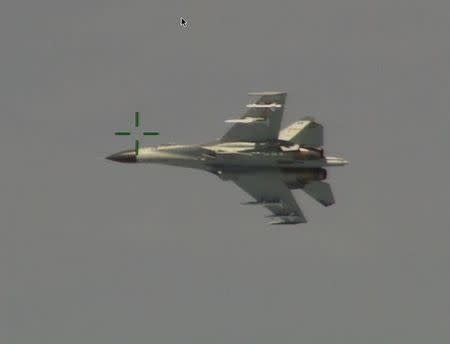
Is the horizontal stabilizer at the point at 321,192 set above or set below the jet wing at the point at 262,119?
below

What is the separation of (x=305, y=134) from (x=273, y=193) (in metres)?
7.26

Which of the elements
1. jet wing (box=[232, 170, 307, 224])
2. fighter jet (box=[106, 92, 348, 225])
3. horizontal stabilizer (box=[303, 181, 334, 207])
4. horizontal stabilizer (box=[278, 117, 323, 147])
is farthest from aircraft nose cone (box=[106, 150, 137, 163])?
horizontal stabilizer (box=[303, 181, 334, 207])

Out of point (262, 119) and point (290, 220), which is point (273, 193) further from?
point (262, 119)

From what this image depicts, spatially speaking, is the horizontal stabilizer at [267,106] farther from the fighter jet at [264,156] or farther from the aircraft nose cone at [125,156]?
the aircraft nose cone at [125,156]

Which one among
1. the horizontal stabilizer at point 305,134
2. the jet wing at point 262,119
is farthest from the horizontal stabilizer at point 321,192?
the jet wing at point 262,119

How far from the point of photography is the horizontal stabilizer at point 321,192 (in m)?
176

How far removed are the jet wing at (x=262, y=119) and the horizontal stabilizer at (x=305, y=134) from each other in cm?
289

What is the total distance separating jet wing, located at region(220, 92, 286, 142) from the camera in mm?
167875

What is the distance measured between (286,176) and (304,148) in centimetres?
420

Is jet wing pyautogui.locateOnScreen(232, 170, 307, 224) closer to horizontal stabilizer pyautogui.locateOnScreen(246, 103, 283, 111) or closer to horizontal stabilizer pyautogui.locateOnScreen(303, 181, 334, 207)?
horizontal stabilizer pyautogui.locateOnScreen(303, 181, 334, 207)

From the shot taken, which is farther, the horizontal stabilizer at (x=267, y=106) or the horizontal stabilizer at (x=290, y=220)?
the horizontal stabilizer at (x=290, y=220)

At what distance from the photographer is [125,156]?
173750mm

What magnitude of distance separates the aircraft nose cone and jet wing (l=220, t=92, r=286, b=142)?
927 cm

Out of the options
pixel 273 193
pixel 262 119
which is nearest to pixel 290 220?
pixel 273 193
